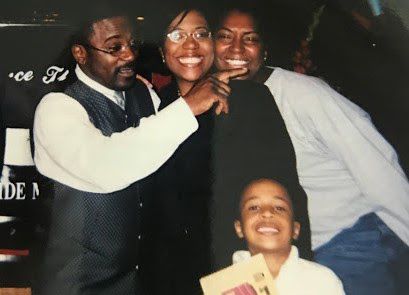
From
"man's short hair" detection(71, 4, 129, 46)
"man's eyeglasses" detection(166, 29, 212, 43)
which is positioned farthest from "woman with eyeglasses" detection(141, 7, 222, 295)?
"man's short hair" detection(71, 4, 129, 46)

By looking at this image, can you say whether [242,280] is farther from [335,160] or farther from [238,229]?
[335,160]

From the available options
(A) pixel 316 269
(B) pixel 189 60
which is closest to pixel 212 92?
(B) pixel 189 60

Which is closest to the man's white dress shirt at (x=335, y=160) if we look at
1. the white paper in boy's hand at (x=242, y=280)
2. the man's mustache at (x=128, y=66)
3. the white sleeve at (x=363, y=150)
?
the white sleeve at (x=363, y=150)

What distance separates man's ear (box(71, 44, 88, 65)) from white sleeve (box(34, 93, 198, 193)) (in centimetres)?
8

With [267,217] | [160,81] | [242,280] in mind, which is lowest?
[242,280]

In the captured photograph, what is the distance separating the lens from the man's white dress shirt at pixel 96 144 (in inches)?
40.2

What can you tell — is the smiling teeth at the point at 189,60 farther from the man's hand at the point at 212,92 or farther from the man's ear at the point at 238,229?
the man's ear at the point at 238,229

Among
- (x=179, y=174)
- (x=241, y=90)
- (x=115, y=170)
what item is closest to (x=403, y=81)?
(x=241, y=90)

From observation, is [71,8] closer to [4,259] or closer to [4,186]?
[4,186]

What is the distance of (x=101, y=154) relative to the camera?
40.1 inches

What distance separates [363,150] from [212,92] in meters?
0.32

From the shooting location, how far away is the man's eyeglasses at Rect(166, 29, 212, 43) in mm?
1055

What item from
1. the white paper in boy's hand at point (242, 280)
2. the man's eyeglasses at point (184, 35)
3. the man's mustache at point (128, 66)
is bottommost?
the white paper in boy's hand at point (242, 280)

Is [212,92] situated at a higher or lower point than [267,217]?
higher
